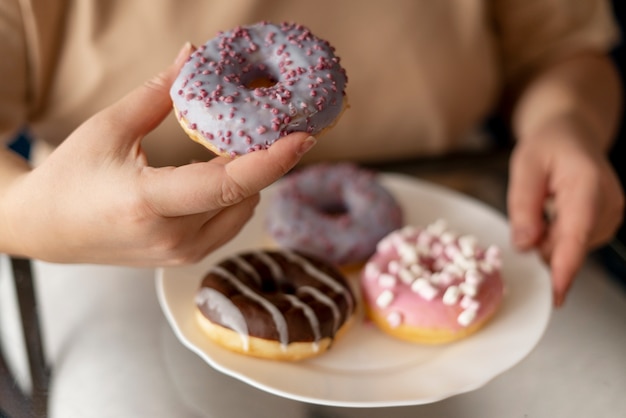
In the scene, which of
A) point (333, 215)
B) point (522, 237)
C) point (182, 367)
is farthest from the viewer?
point (333, 215)

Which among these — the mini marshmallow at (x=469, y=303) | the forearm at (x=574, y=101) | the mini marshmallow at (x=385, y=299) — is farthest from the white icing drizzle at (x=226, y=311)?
the forearm at (x=574, y=101)

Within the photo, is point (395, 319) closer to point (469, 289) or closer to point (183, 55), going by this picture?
point (469, 289)

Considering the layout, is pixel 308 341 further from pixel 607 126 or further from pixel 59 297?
pixel 607 126

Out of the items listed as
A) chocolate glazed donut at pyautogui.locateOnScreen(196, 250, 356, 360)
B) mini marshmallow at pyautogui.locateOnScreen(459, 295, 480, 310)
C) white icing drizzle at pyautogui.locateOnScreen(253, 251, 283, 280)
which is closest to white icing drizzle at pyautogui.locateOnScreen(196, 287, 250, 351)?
chocolate glazed donut at pyautogui.locateOnScreen(196, 250, 356, 360)

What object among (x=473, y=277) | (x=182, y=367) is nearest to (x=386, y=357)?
(x=473, y=277)

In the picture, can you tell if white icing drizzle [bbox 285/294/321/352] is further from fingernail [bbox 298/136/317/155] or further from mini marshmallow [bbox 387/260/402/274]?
fingernail [bbox 298/136/317/155]

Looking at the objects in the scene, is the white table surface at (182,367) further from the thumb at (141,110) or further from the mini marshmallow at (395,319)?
the thumb at (141,110)
